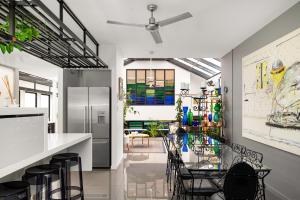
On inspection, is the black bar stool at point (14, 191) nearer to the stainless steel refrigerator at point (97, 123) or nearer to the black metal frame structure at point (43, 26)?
the black metal frame structure at point (43, 26)

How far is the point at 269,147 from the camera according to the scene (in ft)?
13.2

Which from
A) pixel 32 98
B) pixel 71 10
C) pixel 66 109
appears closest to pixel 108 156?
pixel 66 109

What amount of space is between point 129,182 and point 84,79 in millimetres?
2862

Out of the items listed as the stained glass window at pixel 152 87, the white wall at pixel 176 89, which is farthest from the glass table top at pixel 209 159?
the stained glass window at pixel 152 87

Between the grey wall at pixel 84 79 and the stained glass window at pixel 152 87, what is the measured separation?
22.5ft

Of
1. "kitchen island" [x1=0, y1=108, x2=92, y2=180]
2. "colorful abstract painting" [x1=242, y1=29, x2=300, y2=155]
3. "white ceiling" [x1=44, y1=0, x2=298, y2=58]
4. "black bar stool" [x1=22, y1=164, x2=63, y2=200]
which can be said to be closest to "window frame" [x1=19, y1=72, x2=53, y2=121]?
"white ceiling" [x1=44, y1=0, x2=298, y2=58]

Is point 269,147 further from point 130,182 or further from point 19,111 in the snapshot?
point 19,111

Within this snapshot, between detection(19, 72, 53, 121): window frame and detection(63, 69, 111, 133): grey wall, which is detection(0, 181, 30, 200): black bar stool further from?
detection(19, 72, 53, 121): window frame

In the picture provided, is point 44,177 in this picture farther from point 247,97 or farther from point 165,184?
point 247,97

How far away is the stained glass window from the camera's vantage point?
41.7ft

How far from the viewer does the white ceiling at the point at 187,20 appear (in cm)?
333

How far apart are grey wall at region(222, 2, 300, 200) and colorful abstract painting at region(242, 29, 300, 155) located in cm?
12

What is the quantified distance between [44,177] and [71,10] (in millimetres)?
2455

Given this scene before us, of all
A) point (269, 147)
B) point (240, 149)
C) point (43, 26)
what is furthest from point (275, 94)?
point (43, 26)
